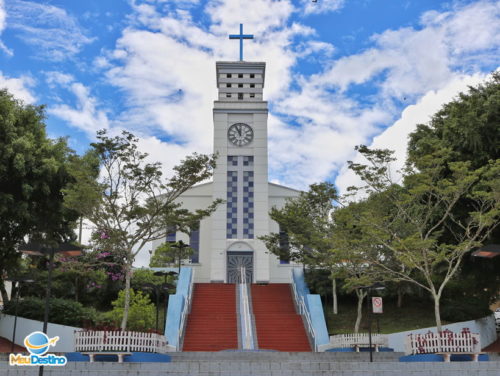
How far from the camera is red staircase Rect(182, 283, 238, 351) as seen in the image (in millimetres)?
20344

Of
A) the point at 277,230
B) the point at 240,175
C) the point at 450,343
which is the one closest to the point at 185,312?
the point at 450,343

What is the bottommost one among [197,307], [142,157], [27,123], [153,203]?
[197,307]

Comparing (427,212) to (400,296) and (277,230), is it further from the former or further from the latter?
(277,230)

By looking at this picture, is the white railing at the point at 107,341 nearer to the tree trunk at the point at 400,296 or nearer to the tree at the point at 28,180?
the tree at the point at 28,180

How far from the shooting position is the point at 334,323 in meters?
23.3

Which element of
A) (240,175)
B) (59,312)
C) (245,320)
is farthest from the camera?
(240,175)

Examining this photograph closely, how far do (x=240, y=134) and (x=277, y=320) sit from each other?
52.7 feet

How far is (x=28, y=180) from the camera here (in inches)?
765

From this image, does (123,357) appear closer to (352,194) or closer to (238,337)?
(238,337)

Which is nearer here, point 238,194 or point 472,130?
point 472,130

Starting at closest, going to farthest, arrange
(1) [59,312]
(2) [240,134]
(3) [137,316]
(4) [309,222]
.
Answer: (3) [137,316]
(1) [59,312]
(4) [309,222]
(2) [240,134]

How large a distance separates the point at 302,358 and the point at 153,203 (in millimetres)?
6541

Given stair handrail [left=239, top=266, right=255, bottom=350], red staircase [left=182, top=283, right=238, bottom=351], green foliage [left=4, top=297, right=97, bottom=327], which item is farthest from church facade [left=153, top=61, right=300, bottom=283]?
green foliage [left=4, top=297, right=97, bottom=327]

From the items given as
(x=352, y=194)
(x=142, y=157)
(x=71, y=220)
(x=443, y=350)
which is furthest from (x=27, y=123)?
(x=443, y=350)
